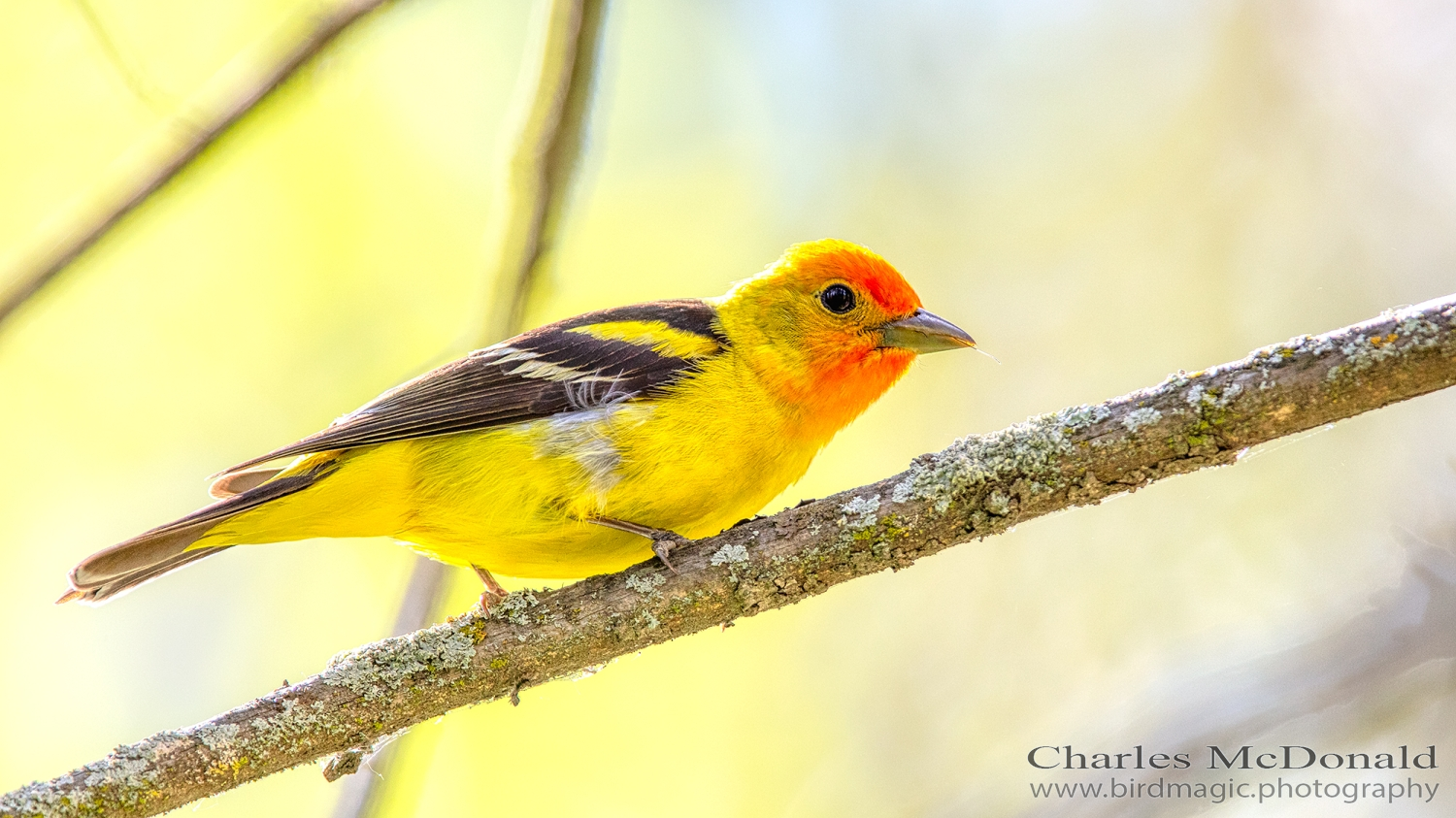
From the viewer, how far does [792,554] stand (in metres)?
3.47

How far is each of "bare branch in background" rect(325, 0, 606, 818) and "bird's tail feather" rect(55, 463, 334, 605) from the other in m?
0.78

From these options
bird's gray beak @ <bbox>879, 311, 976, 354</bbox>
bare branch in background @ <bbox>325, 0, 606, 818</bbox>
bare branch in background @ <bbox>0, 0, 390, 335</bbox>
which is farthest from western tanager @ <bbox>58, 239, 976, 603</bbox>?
bare branch in background @ <bbox>0, 0, 390, 335</bbox>

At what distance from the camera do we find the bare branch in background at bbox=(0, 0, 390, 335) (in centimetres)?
353

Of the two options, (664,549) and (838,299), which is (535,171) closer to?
(838,299)

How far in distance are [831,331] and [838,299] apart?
0.18 metres

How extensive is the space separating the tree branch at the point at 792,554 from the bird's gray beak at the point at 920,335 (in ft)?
4.48

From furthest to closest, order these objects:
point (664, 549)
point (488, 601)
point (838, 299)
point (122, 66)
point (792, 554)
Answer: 1. point (838, 299)
2. point (122, 66)
3. point (488, 601)
4. point (664, 549)
5. point (792, 554)

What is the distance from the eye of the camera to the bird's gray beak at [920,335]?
473 cm

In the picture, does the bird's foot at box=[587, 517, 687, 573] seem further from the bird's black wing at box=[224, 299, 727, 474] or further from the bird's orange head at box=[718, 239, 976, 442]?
the bird's orange head at box=[718, 239, 976, 442]

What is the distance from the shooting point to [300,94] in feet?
13.6

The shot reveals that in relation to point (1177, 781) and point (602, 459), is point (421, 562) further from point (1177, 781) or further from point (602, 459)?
point (1177, 781)

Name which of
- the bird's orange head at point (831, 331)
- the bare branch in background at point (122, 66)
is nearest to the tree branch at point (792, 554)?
the bird's orange head at point (831, 331)

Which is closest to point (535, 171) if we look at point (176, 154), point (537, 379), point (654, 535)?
point (537, 379)

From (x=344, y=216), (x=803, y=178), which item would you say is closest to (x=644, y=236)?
(x=803, y=178)
